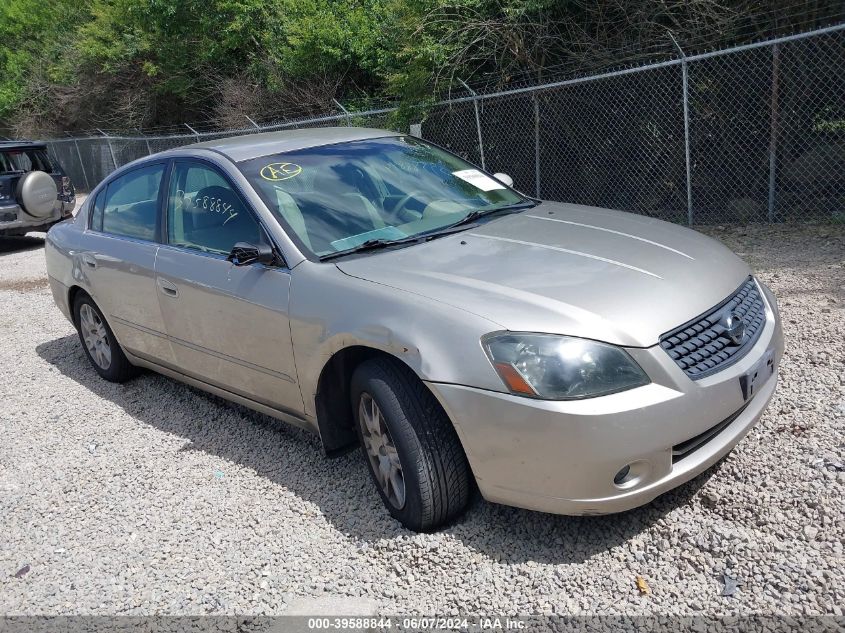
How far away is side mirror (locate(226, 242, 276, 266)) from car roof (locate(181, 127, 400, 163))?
70 centimetres

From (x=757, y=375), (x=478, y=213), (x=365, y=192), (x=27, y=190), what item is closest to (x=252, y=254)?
(x=365, y=192)

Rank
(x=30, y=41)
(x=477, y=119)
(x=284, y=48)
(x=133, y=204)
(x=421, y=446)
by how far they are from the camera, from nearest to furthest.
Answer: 1. (x=421, y=446)
2. (x=133, y=204)
3. (x=477, y=119)
4. (x=284, y=48)
5. (x=30, y=41)

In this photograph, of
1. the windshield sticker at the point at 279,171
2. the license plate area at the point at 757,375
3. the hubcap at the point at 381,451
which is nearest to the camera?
the license plate area at the point at 757,375

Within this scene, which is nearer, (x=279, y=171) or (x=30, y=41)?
(x=279, y=171)

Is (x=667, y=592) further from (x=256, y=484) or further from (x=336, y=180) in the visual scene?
(x=336, y=180)

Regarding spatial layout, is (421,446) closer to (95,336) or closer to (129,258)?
(129,258)

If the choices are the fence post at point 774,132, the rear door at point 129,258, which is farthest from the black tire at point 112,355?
the fence post at point 774,132

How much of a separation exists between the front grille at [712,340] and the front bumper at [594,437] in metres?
0.05

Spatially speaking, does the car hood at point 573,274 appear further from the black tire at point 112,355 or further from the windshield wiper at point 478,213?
the black tire at point 112,355

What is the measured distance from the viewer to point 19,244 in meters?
13.9

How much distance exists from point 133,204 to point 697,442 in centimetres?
374

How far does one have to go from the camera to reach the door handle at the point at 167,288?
422 cm

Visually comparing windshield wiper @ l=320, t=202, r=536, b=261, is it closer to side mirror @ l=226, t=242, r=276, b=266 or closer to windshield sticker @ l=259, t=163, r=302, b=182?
side mirror @ l=226, t=242, r=276, b=266

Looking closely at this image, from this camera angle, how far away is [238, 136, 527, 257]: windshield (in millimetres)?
3738
